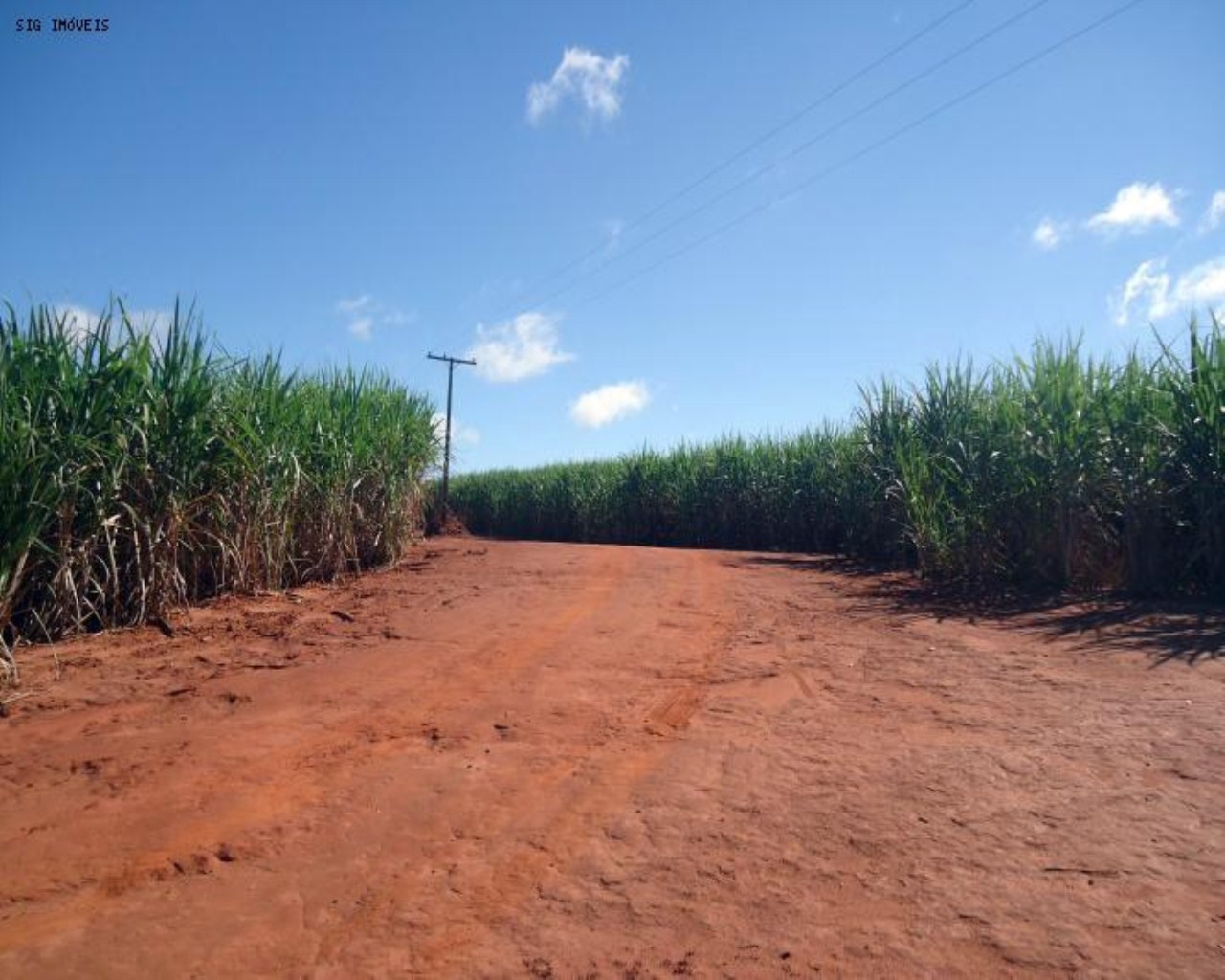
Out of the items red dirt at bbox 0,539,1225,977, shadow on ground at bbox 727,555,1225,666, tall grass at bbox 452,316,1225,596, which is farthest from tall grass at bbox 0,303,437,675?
tall grass at bbox 452,316,1225,596

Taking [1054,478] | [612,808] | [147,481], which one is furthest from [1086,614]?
[147,481]

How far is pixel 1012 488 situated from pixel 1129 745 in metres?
4.83

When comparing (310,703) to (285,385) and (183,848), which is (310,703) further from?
(285,385)

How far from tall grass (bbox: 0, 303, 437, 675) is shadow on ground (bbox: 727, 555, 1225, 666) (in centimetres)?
542

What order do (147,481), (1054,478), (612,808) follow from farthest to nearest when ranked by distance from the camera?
(1054,478)
(147,481)
(612,808)

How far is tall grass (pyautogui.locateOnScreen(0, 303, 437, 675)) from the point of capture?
4488mm

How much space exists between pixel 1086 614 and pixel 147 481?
7135mm

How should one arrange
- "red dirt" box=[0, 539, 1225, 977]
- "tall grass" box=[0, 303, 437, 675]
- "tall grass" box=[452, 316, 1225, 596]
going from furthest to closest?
"tall grass" box=[452, 316, 1225, 596], "tall grass" box=[0, 303, 437, 675], "red dirt" box=[0, 539, 1225, 977]

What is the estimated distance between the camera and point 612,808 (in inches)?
106

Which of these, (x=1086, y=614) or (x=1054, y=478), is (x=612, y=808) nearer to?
(x=1086, y=614)

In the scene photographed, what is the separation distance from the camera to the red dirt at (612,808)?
76.0 inches

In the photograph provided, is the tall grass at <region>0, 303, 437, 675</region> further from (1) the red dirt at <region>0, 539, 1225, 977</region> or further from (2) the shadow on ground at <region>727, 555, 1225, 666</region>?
(2) the shadow on ground at <region>727, 555, 1225, 666</region>

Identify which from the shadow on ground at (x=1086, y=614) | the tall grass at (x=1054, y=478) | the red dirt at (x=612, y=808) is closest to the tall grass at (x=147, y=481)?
the red dirt at (x=612, y=808)

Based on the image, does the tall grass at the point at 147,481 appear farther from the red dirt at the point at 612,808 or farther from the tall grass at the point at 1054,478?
the tall grass at the point at 1054,478
